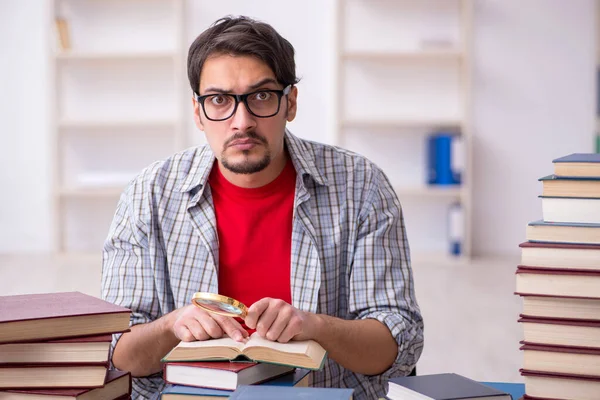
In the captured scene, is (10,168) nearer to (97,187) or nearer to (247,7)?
(97,187)

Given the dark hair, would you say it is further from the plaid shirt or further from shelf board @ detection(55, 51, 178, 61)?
shelf board @ detection(55, 51, 178, 61)

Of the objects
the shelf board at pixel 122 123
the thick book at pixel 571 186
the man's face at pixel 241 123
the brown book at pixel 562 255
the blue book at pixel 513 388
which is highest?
the shelf board at pixel 122 123

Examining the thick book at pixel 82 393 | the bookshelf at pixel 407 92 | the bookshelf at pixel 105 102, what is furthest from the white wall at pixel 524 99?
the thick book at pixel 82 393

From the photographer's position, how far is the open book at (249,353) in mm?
1117

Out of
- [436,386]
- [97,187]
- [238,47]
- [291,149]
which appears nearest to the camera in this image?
[436,386]

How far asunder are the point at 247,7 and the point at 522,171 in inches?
87.2

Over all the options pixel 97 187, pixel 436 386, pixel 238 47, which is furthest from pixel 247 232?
pixel 97 187

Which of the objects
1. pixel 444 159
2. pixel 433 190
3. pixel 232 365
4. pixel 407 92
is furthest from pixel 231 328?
pixel 407 92

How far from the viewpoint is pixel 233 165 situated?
1626mm

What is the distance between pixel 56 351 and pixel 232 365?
234mm

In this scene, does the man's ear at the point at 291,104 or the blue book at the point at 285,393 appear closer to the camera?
the blue book at the point at 285,393

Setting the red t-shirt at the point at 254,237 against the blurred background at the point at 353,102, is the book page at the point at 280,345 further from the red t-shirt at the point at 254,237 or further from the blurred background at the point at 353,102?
the blurred background at the point at 353,102

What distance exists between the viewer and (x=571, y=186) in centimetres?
113

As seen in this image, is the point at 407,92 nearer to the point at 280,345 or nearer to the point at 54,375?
the point at 280,345
